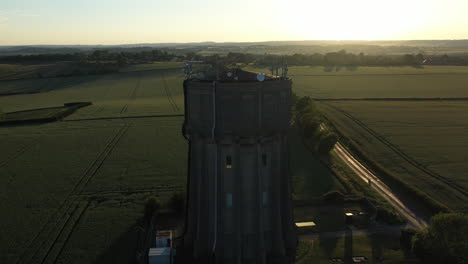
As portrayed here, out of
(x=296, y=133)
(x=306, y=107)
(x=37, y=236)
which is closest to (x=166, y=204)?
(x=37, y=236)

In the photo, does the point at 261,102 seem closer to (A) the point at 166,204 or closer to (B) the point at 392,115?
(A) the point at 166,204

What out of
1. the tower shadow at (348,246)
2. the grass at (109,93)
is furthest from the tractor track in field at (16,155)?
the tower shadow at (348,246)

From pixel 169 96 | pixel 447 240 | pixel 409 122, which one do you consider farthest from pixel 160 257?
pixel 169 96

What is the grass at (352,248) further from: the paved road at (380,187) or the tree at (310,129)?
the tree at (310,129)

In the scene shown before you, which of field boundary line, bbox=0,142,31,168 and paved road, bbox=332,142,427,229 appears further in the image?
field boundary line, bbox=0,142,31,168

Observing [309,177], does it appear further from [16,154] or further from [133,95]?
[133,95]

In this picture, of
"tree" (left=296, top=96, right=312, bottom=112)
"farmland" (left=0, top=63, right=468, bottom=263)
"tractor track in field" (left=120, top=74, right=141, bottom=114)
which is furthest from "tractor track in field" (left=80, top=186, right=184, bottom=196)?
"tractor track in field" (left=120, top=74, right=141, bottom=114)

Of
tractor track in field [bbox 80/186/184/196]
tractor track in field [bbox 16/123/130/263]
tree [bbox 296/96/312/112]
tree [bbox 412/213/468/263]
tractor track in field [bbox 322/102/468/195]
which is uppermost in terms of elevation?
tree [bbox 296/96/312/112]

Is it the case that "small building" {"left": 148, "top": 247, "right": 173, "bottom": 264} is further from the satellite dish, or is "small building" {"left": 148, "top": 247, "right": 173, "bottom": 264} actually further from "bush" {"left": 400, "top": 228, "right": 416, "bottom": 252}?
"bush" {"left": 400, "top": 228, "right": 416, "bottom": 252}
